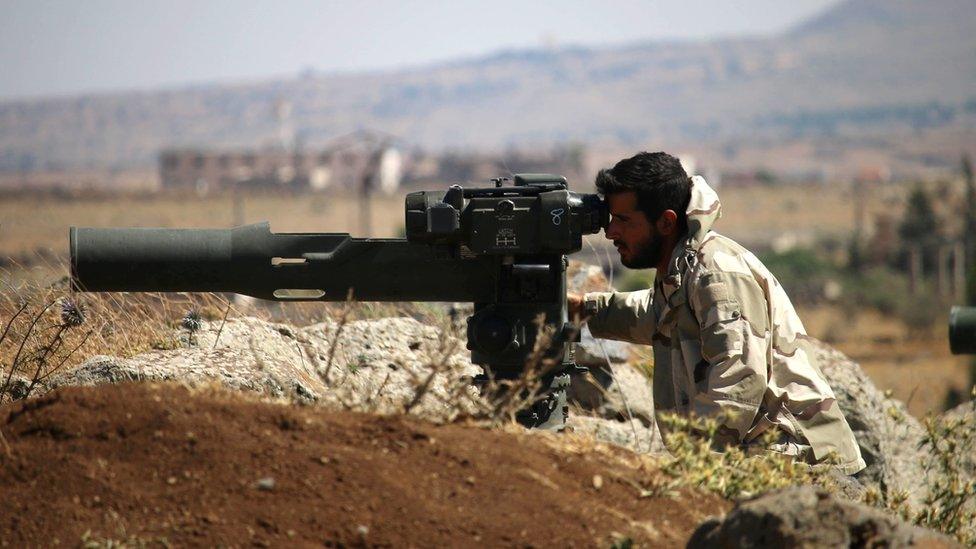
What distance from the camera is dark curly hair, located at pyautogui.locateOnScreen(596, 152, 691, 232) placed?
14.6 feet

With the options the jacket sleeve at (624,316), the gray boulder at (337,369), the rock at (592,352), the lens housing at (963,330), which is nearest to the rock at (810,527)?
the gray boulder at (337,369)

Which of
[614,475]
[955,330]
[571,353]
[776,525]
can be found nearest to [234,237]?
[571,353]

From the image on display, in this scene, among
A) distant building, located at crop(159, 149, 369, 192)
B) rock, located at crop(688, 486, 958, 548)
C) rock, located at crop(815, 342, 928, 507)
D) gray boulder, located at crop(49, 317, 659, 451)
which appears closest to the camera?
rock, located at crop(688, 486, 958, 548)

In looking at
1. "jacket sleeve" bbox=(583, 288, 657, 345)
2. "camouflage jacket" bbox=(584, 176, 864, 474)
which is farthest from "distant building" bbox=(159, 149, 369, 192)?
"camouflage jacket" bbox=(584, 176, 864, 474)

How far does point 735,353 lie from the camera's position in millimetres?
4191

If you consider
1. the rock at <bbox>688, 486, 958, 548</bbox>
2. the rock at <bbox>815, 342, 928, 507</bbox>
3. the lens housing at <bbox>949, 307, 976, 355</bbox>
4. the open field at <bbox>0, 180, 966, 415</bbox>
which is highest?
the lens housing at <bbox>949, 307, 976, 355</bbox>

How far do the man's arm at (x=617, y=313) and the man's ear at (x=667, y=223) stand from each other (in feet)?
1.49

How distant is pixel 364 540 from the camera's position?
313cm

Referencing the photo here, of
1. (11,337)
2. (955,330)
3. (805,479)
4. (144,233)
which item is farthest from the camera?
(11,337)

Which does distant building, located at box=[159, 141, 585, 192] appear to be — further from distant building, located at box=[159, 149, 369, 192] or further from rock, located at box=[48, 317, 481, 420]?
rock, located at box=[48, 317, 481, 420]

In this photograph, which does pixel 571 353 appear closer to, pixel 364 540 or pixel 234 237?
pixel 234 237

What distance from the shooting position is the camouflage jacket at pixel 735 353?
13.8ft

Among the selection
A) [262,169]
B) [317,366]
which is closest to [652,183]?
[317,366]

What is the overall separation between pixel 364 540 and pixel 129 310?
322 centimetres
